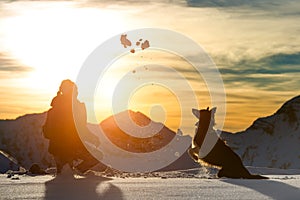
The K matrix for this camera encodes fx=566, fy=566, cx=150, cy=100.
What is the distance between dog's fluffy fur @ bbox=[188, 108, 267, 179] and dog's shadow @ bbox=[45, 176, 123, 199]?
5.14 m

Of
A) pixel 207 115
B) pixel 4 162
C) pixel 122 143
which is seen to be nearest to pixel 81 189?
Result: pixel 207 115

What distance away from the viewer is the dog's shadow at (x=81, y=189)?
1319cm

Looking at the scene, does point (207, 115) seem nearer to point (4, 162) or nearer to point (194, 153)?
point (194, 153)

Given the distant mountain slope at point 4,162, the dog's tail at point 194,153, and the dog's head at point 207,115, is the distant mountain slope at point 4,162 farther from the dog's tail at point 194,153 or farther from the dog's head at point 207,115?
the dog's head at point 207,115

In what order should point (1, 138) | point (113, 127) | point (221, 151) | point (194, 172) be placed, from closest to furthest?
1. point (221, 151)
2. point (194, 172)
3. point (113, 127)
4. point (1, 138)

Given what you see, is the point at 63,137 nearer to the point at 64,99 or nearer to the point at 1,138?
the point at 64,99

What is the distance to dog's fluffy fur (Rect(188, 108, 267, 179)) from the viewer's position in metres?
21.9

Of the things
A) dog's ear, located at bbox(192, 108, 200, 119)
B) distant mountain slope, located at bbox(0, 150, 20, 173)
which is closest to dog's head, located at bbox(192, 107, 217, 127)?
dog's ear, located at bbox(192, 108, 200, 119)

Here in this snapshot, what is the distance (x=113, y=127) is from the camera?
147 ft

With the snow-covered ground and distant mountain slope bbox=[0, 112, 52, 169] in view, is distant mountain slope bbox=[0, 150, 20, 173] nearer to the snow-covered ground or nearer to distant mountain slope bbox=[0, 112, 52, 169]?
the snow-covered ground

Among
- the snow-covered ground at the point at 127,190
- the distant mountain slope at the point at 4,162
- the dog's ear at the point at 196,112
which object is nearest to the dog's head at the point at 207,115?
the dog's ear at the point at 196,112

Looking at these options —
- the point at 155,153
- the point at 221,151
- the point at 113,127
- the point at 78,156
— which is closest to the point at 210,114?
the point at 221,151

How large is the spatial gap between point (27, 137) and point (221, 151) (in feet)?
268

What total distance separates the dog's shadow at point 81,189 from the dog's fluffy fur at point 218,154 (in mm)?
5136
